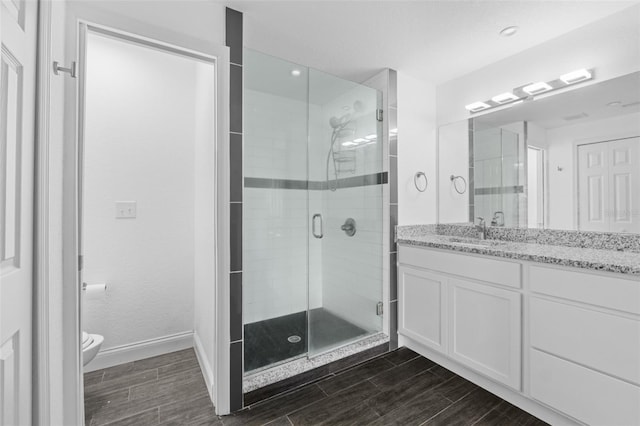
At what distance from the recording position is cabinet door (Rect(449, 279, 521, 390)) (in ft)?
5.54

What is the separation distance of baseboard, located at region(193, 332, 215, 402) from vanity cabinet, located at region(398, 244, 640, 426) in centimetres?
149

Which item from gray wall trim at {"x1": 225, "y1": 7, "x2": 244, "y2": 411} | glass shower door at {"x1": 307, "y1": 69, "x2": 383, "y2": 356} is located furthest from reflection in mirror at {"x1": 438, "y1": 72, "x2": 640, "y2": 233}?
gray wall trim at {"x1": 225, "y1": 7, "x2": 244, "y2": 411}

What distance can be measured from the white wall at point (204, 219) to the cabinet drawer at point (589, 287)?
1.78 m

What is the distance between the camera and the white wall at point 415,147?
2523 mm

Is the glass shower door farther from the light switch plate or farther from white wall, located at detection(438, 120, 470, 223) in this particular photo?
the light switch plate

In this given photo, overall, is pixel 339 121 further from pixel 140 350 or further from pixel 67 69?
pixel 140 350

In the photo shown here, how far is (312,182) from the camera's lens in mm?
2199

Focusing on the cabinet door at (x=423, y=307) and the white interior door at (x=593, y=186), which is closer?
the white interior door at (x=593, y=186)

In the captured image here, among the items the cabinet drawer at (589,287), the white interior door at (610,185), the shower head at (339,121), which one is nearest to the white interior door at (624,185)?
the white interior door at (610,185)

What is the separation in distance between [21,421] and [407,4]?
7.90 feet

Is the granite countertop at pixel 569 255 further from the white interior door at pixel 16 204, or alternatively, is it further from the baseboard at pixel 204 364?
the white interior door at pixel 16 204

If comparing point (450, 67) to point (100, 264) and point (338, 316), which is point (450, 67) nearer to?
point (338, 316)

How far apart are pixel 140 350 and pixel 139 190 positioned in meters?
1.20

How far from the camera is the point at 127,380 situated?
194 centimetres
